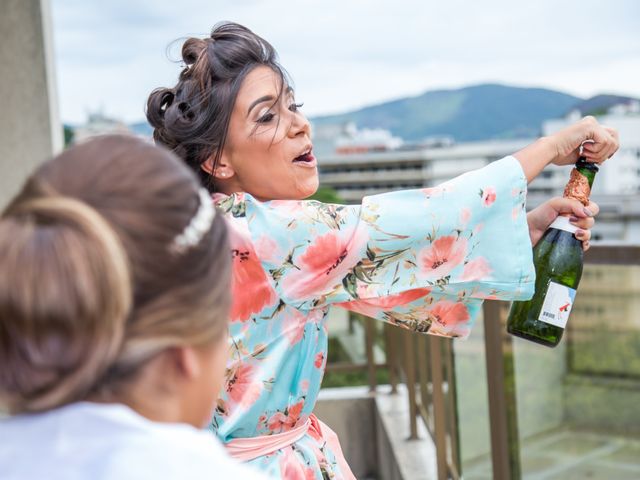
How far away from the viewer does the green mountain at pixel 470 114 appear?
10338 centimetres

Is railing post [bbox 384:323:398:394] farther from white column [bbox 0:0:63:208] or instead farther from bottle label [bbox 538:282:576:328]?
bottle label [bbox 538:282:576:328]

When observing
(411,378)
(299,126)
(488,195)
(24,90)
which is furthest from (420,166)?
(488,195)

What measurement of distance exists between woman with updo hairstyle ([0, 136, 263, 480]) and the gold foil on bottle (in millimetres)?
944

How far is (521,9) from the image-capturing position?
130m

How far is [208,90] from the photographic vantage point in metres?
1.42

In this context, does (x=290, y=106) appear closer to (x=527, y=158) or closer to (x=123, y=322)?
(x=527, y=158)

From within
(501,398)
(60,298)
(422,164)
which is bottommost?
(422,164)

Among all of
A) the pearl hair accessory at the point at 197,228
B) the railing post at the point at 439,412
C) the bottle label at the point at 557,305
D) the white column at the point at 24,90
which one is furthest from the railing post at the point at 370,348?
the pearl hair accessory at the point at 197,228

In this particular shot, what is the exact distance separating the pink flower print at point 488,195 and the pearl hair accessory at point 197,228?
2.21 ft

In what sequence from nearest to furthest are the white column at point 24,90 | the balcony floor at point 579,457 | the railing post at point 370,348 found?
the balcony floor at point 579,457 < the white column at point 24,90 < the railing post at point 370,348

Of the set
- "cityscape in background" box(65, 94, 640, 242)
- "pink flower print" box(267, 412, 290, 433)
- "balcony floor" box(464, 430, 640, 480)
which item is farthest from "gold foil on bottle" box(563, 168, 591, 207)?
"cityscape in background" box(65, 94, 640, 242)

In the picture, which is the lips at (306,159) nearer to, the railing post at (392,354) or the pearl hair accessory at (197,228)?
the pearl hair accessory at (197,228)

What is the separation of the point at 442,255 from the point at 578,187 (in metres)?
0.32

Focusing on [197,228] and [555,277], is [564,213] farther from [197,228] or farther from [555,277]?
[197,228]
